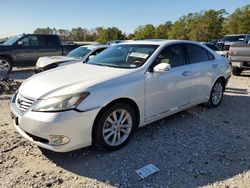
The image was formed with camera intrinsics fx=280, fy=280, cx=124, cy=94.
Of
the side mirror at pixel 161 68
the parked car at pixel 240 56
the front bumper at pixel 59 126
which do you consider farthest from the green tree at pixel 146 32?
the front bumper at pixel 59 126

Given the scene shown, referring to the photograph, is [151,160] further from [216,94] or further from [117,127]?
[216,94]

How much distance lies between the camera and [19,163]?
368 cm

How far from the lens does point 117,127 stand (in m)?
3.92

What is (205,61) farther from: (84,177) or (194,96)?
(84,177)

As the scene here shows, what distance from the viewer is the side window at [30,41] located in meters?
12.8

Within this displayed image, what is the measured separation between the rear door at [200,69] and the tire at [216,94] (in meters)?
0.26

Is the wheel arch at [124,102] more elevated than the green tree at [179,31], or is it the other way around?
the green tree at [179,31]

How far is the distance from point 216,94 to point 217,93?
0.05m

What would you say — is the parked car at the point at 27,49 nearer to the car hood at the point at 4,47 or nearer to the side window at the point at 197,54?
the car hood at the point at 4,47

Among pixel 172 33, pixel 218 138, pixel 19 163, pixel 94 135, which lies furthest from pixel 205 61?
pixel 172 33

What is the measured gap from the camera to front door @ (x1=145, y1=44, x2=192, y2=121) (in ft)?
14.0

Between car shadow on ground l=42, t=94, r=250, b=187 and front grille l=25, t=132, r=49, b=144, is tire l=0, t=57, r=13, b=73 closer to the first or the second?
car shadow on ground l=42, t=94, r=250, b=187

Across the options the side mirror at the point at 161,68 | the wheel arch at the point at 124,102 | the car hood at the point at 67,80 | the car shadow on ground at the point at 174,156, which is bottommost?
the car shadow on ground at the point at 174,156

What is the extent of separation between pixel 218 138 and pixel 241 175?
111 cm
